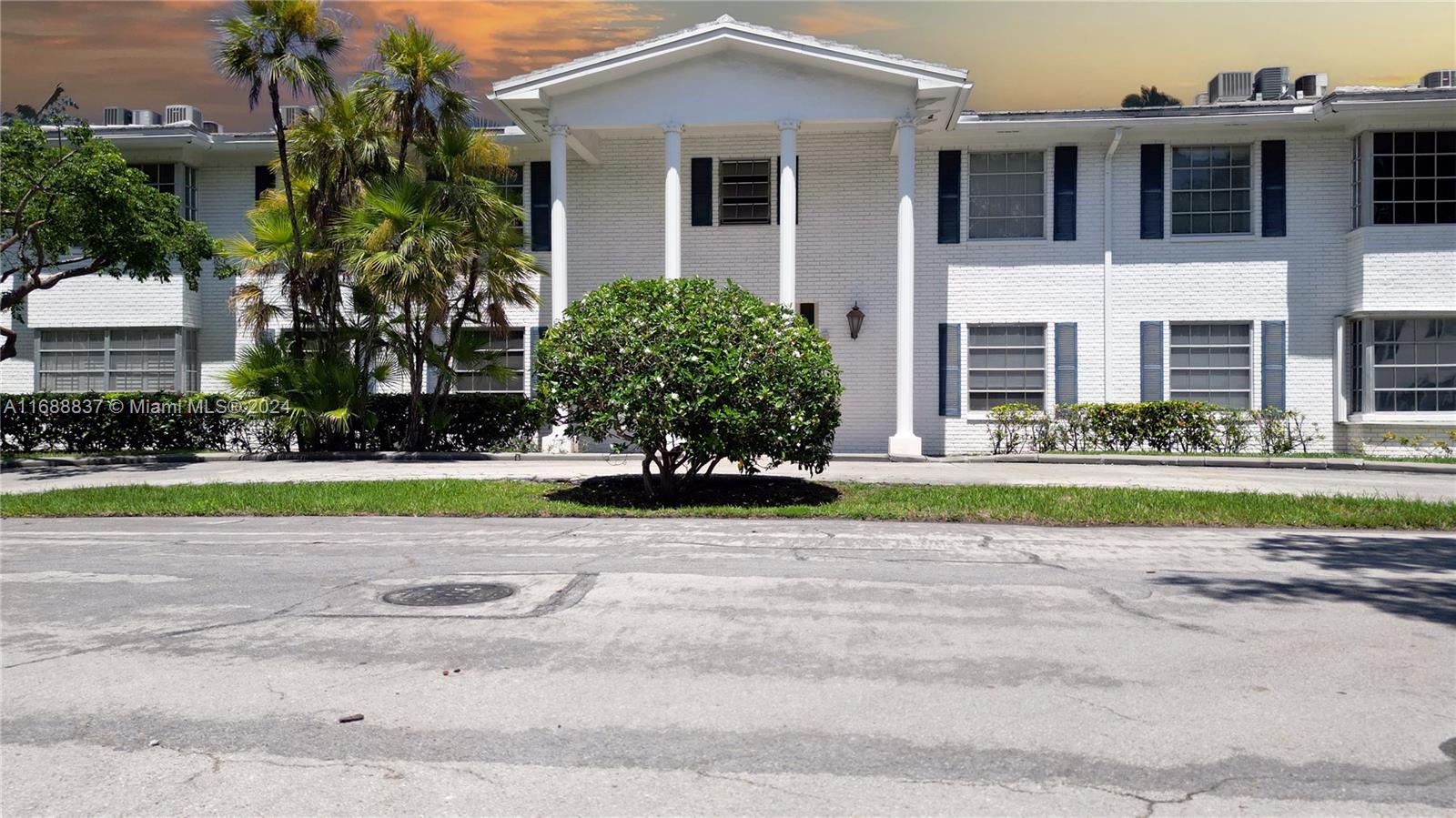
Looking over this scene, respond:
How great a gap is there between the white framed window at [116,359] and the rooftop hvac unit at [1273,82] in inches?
912

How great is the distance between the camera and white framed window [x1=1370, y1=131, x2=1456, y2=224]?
763 inches

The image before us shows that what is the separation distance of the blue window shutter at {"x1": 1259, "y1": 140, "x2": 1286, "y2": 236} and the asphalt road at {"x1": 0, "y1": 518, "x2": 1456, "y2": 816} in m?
12.8

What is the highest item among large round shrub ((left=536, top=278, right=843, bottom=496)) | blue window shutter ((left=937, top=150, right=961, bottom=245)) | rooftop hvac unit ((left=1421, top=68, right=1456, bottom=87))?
rooftop hvac unit ((left=1421, top=68, right=1456, bottom=87))

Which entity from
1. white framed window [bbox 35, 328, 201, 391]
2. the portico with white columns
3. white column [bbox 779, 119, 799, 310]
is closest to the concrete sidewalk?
the portico with white columns

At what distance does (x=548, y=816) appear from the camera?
377 cm

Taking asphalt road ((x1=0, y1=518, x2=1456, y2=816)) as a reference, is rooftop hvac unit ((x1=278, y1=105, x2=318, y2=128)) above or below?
above

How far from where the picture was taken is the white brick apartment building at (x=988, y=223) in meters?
19.2

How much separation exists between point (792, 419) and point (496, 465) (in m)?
7.01

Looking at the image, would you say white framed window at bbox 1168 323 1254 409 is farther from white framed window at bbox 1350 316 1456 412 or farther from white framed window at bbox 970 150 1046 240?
white framed window at bbox 970 150 1046 240


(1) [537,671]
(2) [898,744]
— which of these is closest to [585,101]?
(1) [537,671]

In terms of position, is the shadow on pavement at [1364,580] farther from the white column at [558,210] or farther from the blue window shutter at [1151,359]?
A: the white column at [558,210]

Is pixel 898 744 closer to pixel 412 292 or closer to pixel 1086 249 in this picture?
pixel 412 292

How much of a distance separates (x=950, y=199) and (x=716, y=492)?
9993mm

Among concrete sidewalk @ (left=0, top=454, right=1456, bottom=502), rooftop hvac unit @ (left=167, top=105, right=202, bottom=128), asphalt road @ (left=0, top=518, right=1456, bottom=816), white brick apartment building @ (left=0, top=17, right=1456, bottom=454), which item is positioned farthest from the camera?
rooftop hvac unit @ (left=167, top=105, right=202, bottom=128)
